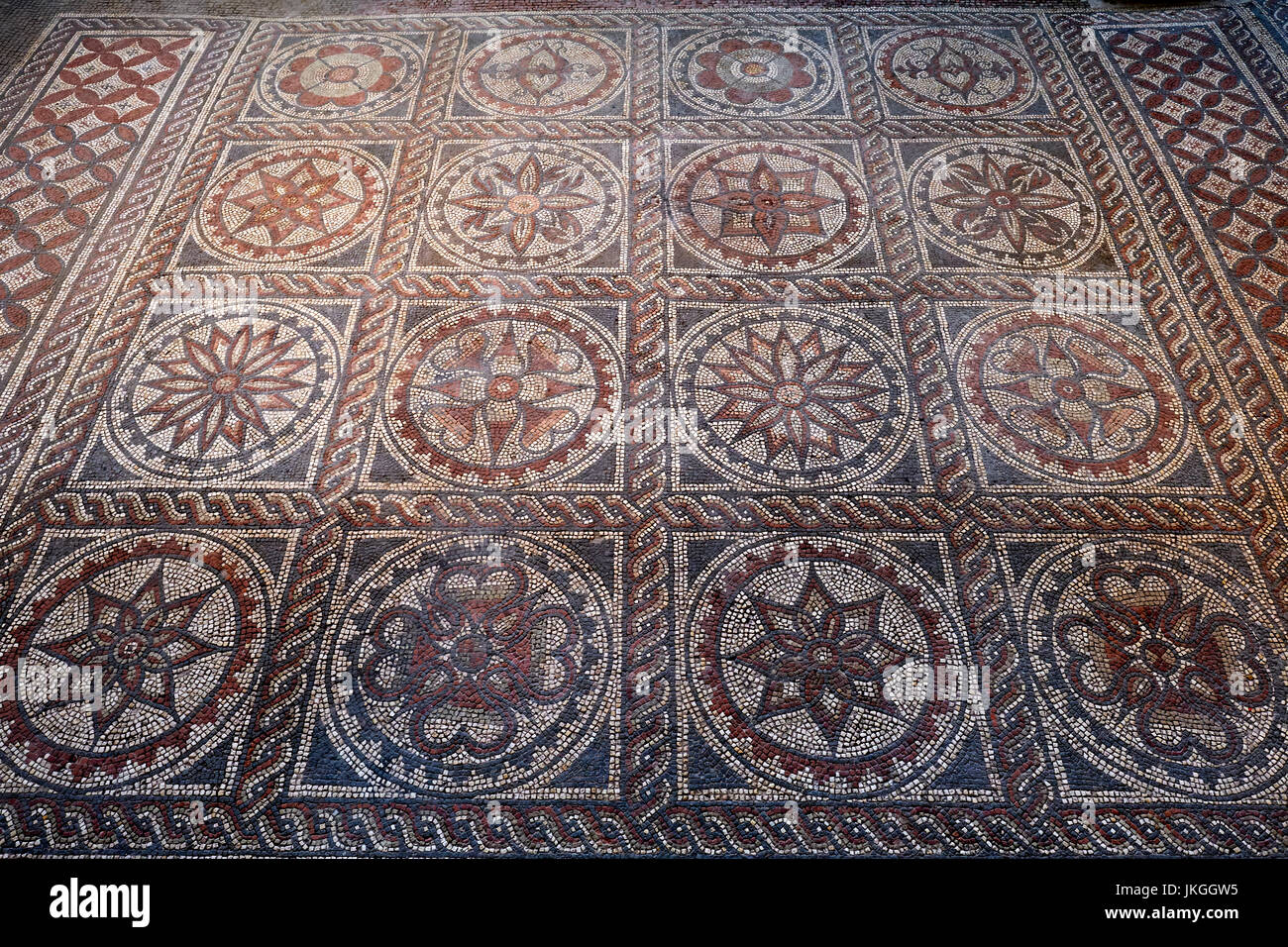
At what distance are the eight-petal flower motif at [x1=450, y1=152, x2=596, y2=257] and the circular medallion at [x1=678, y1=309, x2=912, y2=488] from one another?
0.46 metres

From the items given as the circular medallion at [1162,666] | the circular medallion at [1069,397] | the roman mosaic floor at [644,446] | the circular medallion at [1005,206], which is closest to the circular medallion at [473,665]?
the roman mosaic floor at [644,446]

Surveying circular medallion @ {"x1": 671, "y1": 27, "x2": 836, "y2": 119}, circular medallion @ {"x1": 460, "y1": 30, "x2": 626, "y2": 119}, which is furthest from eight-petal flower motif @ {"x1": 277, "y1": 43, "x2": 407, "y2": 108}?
circular medallion @ {"x1": 671, "y1": 27, "x2": 836, "y2": 119}

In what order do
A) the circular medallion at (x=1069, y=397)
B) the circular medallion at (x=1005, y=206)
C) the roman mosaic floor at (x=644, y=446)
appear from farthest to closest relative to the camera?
1. the circular medallion at (x=1005, y=206)
2. the circular medallion at (x=1069, y=397)
3. the roman mosaic floor at (x=644, y=446)

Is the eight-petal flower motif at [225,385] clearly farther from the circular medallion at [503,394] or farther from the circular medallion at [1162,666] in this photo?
the circular medallion at [1162,666]

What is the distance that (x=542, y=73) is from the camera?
8.28 ft

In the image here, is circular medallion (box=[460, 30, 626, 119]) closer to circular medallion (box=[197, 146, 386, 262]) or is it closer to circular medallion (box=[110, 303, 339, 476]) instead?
circular medallion (box=[197, 146, 386, 262])

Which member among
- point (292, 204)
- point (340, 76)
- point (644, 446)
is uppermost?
point (340, 76)

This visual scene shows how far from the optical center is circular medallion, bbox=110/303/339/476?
65.9 inches

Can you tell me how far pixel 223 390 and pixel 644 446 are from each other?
80 centimetres

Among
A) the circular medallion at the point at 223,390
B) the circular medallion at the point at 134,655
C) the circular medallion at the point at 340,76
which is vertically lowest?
the circular medallion at the point at 134,655

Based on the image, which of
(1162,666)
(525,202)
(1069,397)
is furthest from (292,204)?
(1162,666)

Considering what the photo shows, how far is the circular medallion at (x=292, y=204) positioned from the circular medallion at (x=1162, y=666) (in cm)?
159

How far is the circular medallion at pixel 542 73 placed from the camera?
2.43 metres

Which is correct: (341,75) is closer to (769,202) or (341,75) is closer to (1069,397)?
(769,202)
